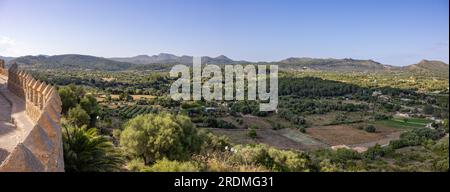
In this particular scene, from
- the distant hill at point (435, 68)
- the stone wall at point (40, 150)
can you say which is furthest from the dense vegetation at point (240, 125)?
the stone wall at point (40, 150)

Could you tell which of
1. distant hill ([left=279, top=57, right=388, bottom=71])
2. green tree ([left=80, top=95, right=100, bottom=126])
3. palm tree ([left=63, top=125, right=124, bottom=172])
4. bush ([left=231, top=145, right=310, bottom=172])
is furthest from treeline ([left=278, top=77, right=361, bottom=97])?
distant hill ([left=279, top=57, right=388, bottom=71])

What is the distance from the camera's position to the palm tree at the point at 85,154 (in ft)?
29.5

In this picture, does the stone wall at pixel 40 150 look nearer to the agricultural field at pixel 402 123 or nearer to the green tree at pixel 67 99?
the green tree at pixel 67 99

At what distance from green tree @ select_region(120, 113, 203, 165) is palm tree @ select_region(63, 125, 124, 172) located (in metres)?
2.21

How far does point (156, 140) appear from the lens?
12.4 metres

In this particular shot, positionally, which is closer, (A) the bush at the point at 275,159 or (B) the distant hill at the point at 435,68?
(B) the distant hill at the point at 435,68

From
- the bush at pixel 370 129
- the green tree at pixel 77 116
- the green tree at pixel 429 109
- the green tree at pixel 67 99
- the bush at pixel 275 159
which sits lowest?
the bush at pixel 370 129

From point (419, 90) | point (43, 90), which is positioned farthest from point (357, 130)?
point (43, 90)

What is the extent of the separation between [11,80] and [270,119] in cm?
3739

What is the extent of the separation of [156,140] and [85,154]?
311 cm

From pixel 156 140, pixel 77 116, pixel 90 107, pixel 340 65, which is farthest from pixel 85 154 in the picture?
pixel 340 65

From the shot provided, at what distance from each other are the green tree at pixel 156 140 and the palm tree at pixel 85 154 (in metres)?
2.21

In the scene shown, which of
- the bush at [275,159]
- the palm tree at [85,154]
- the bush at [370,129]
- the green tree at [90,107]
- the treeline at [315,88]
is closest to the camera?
the palm tree at [85,154]
